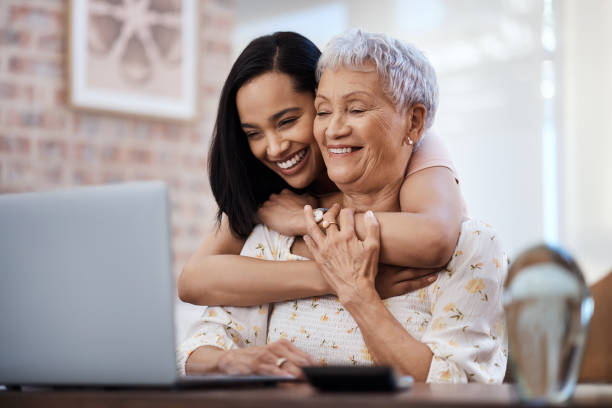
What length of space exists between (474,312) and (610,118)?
234cm

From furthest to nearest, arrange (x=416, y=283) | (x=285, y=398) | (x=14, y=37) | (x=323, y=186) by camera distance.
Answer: (x=14, y=37) < (x=323, y=186) < (x=416, y=283) < (x=285, y=398)

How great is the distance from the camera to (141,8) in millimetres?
3488

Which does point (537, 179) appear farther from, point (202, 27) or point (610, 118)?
point (202, 27)

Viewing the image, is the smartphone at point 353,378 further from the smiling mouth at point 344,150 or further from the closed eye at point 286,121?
the closed eye at point 286,121

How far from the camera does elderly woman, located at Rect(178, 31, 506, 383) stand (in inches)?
57.9

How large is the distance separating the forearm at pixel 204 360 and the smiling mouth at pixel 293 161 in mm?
494

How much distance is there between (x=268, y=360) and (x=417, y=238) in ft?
1.32

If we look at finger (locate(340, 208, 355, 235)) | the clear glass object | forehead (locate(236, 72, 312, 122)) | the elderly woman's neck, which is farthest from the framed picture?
the clear glass object

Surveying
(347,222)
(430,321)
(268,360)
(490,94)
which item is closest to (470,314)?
(430,321)

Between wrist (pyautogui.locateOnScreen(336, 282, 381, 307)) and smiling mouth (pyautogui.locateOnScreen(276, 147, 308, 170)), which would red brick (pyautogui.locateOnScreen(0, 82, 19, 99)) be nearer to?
smiling mouth (pyautogui.locateOnScreen(276, 147, 308, 170))

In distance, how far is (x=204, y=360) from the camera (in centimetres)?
163

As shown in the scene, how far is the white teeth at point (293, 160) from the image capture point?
1815 mm

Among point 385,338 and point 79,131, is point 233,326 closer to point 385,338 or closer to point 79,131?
point 385,338

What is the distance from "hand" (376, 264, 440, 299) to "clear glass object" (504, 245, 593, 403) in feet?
2.42
